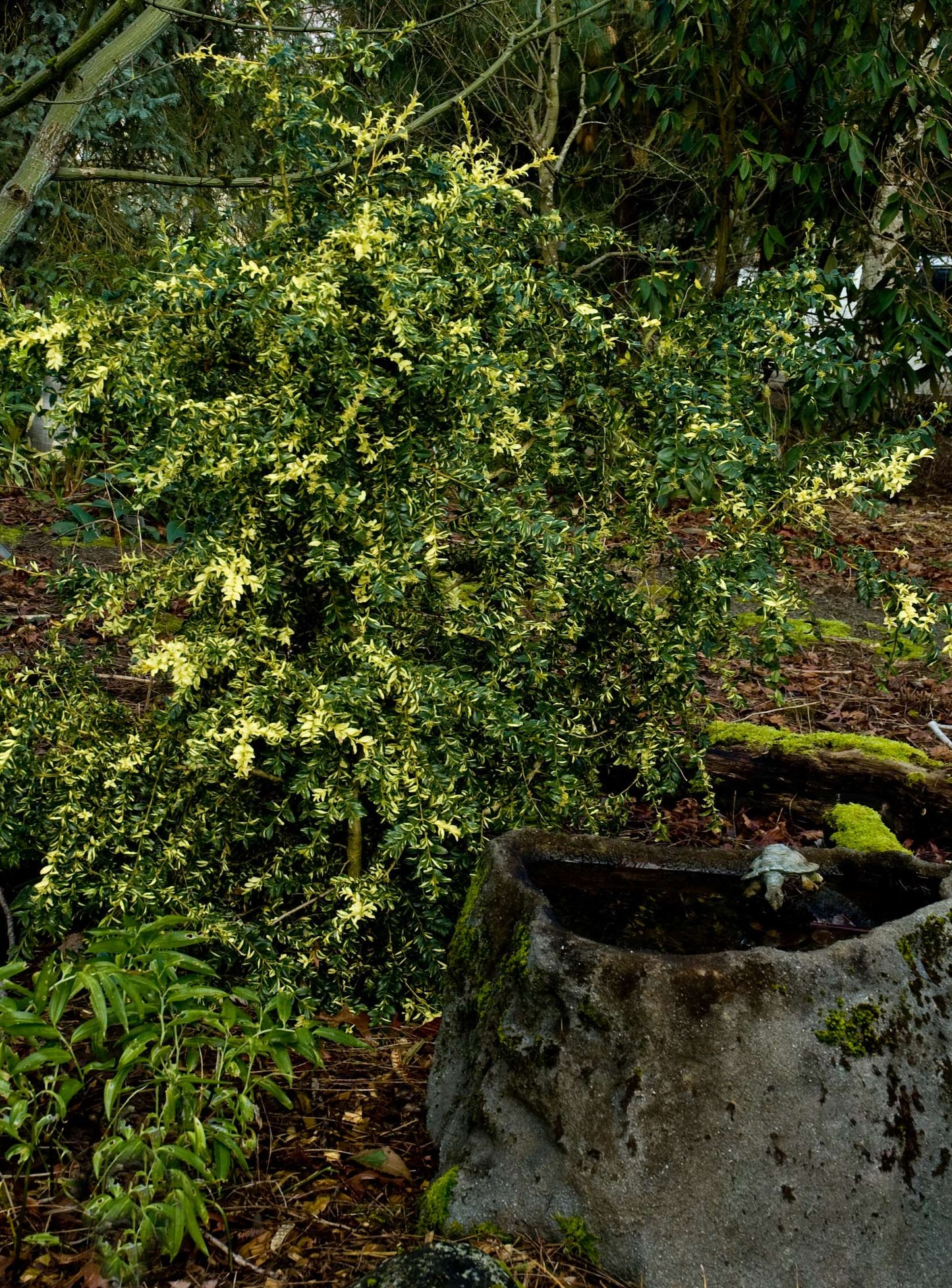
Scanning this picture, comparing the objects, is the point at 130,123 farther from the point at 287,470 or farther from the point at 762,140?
the point at 287,470

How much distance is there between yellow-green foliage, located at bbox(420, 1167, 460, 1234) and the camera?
2684 mm

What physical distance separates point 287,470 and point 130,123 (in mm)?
7361

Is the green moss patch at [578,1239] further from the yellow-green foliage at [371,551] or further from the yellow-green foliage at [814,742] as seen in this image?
the yellow-green foliage at [814,742]

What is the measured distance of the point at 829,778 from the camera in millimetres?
5082

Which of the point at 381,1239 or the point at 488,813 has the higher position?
the point at 488,813

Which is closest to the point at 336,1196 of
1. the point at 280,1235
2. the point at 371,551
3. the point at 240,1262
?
the point at 280,1235

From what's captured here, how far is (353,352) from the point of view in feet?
11.0

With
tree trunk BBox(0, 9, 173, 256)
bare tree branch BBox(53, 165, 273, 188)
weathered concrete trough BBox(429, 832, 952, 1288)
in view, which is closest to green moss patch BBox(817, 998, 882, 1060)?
weathered concrete trough BBox(429, 832, 952, 1288)

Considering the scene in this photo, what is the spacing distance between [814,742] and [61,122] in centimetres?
395

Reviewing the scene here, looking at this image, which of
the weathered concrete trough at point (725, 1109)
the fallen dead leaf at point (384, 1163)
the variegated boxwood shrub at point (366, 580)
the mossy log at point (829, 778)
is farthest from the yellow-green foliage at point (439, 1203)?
the mossy log at point (829, 778)

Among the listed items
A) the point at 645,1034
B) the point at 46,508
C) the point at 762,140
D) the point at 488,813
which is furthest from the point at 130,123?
the point at 645,1034

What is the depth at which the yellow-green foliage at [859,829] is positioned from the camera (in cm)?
464

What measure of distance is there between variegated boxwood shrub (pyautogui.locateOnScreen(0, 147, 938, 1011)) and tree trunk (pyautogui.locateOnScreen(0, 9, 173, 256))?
67 cm

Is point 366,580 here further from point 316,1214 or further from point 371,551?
point 316,1214
